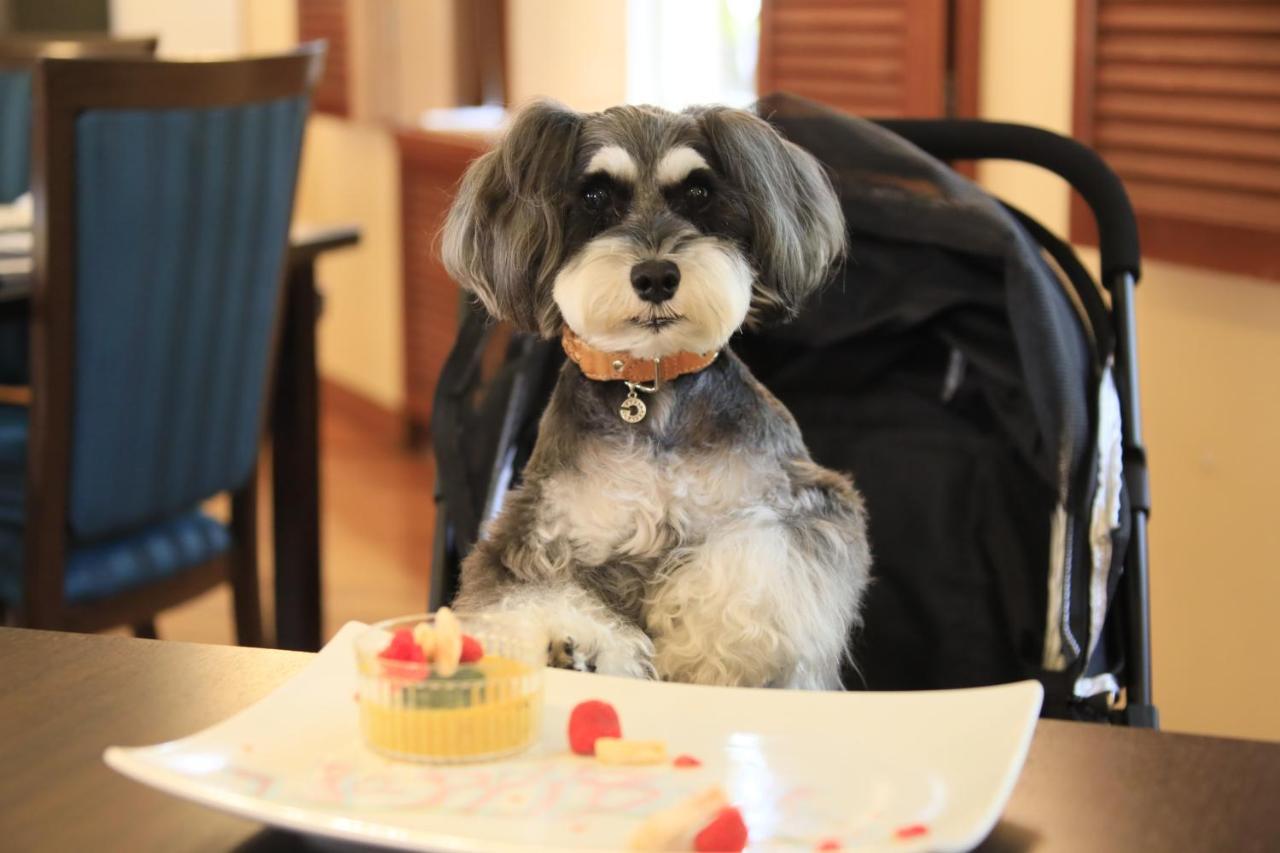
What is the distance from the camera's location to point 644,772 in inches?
31.2

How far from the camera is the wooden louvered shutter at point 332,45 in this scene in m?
4.82

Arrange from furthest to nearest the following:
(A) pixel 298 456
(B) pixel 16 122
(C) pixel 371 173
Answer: (C) pixel 371 173 < (B) pixel 16 122 < (A) pixel 298 456

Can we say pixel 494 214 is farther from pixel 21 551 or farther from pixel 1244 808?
pixel 21 551

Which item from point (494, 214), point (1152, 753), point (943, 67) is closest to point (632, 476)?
point (494, 214)

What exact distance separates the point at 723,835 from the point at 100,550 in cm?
176

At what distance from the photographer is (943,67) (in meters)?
2.42

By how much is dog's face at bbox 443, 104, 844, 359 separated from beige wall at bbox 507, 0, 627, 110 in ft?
6.23

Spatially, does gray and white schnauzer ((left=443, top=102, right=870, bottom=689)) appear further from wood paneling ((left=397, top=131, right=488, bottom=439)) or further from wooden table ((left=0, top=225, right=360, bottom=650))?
wood paneling ((left=397, top=131, right=488, bottom=439))

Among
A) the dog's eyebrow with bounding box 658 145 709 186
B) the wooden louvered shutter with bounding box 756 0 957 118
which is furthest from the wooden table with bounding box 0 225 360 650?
the dog's eyebrow with bounding box 658 145 709 186

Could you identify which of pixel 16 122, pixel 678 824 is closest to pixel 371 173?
pixel 16 122

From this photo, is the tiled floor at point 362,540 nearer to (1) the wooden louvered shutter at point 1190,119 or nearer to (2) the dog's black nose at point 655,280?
(1) the wooden louvered shutter at point 1190,119

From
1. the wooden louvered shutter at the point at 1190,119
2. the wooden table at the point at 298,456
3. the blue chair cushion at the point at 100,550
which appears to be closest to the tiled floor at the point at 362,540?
the wooden table at the point at 298,456

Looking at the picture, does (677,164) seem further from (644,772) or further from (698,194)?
(644,772)

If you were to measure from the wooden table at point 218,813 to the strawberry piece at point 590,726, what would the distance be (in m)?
0.14
